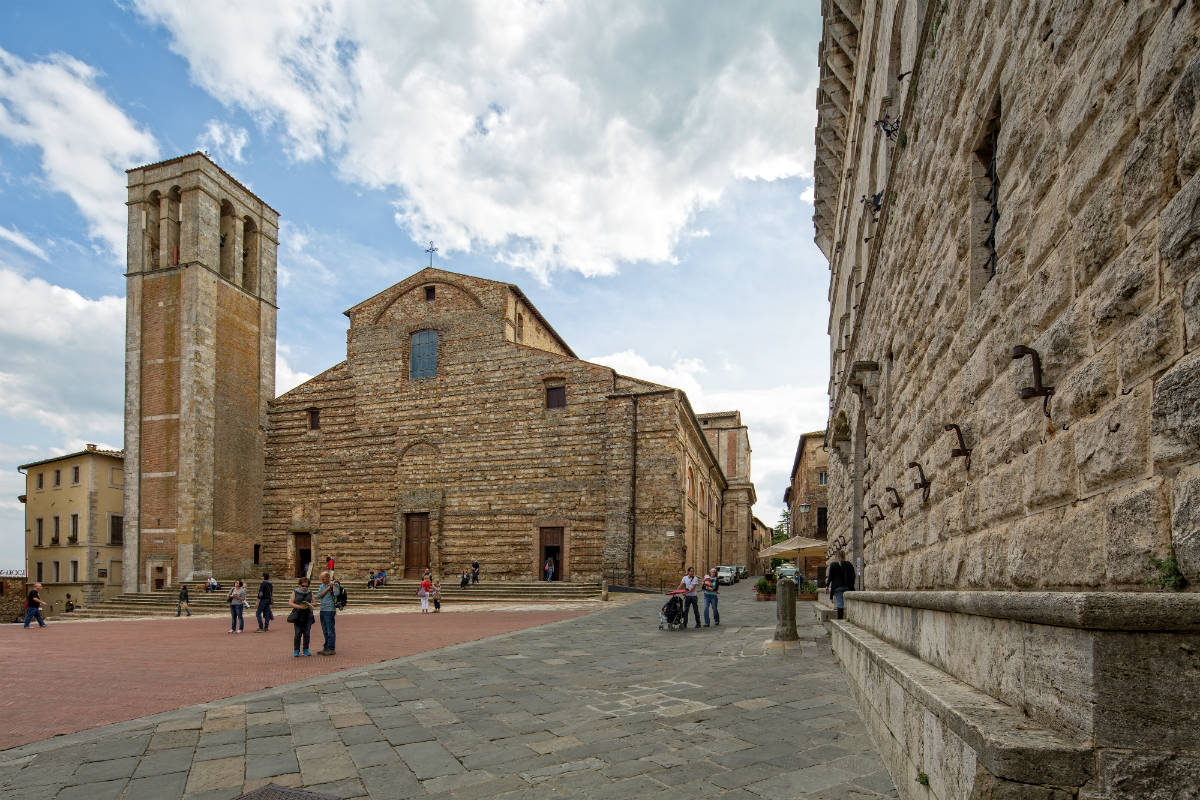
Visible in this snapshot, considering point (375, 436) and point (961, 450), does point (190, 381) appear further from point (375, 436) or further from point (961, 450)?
point (961, 450)

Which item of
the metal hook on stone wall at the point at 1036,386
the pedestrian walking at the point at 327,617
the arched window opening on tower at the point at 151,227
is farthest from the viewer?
the arched window opening on tower at the point at 151,227

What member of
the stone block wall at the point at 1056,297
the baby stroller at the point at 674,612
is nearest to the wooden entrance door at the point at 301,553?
the baby stroller at the point at 674,612

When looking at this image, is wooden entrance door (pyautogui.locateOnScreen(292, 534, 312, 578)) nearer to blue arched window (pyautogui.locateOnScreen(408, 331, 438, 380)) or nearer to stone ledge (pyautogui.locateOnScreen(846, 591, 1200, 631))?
blue arched window (pyautogui.locateOnScreen(408, 331, 438, 380))

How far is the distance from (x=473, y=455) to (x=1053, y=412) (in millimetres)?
26400

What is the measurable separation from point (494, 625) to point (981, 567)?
1289 cm

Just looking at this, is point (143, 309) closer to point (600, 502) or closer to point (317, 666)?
point (600, 502)

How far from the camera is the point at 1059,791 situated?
2010mm

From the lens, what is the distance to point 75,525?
35875 mm

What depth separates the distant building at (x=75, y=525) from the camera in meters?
35.1

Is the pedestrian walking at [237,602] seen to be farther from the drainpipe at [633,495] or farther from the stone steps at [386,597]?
the drainpipe at [633,495]

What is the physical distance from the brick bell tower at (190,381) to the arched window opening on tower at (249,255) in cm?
18

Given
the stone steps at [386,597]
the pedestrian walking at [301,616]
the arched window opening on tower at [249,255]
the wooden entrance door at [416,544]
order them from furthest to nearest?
the arched window opening on tower at [249,255] < the wooden entrance door at [416,544] < the stone steps at [386,597] < the pedestrian walking at [301,616]

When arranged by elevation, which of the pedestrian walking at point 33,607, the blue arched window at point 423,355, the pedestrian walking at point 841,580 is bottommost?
the pedestrian walking at point 33,607

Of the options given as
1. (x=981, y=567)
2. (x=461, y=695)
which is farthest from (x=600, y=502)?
(x=981, y=567)
